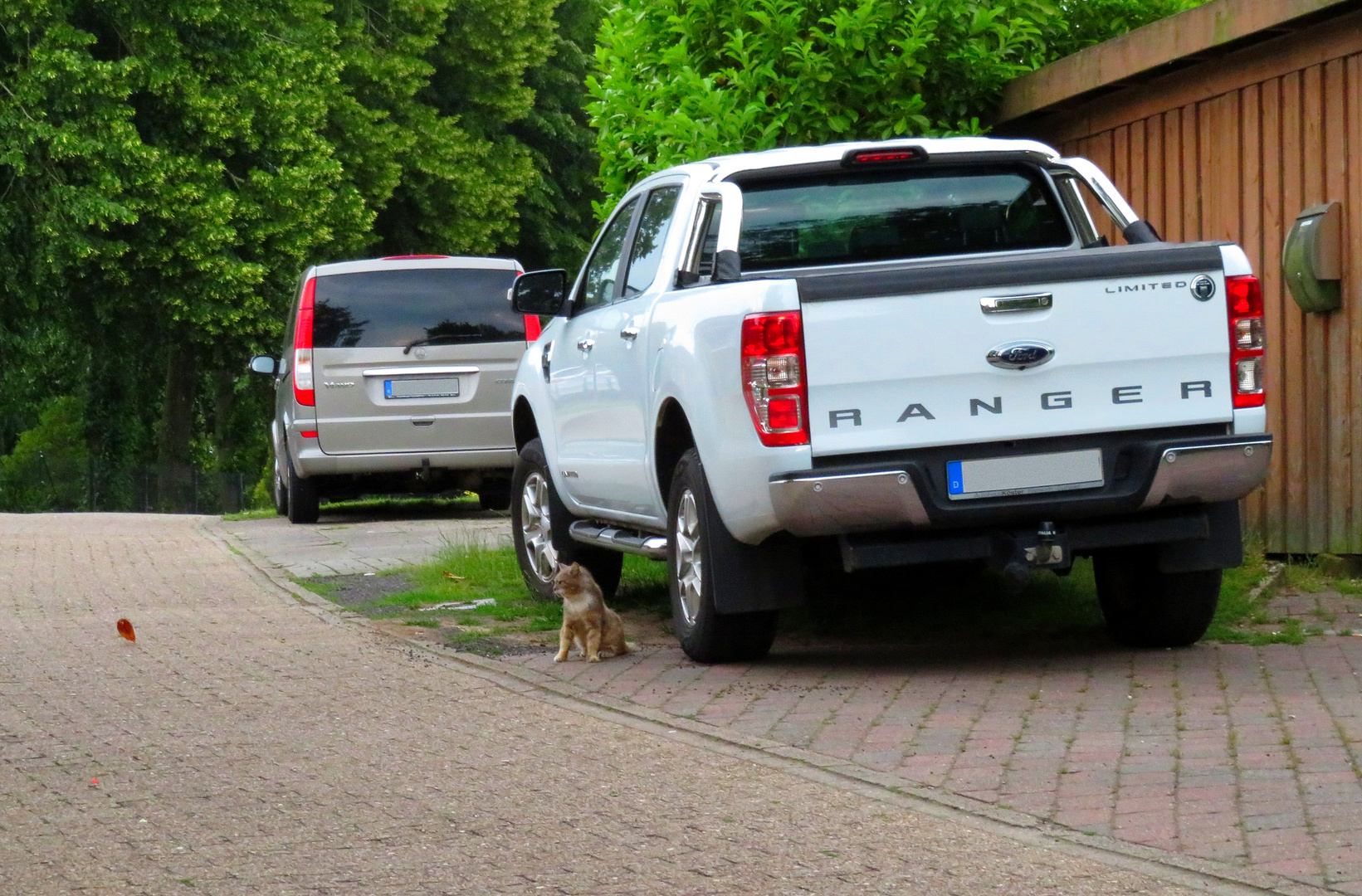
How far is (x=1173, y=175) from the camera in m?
11.1

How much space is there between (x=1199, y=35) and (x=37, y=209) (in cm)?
2268

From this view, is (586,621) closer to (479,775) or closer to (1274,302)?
(479,775)

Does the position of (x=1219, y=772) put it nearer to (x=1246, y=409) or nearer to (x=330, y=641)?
(x=1246, y=409)

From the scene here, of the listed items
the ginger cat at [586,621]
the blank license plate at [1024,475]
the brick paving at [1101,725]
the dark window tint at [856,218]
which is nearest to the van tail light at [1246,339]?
the blank license plate at [1024,475]

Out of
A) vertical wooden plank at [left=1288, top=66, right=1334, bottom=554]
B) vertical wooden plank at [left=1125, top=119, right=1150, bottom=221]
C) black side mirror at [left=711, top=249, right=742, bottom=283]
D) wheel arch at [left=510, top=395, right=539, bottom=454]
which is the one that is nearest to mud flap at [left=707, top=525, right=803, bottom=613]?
black side mirror at [left=711, top=249, right=742, bottom=283]

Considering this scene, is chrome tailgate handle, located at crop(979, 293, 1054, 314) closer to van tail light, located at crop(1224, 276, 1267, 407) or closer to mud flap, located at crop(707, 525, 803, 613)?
van tail light, located at crop(1224, 276, 1267, 407)

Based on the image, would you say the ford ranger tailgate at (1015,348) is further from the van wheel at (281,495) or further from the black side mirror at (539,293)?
the van wheel at (281,495)

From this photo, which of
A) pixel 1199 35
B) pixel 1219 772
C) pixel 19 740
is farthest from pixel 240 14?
pixel 1219 772

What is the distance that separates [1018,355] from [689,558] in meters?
1.60

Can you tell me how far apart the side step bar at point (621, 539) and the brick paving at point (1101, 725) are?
440mm

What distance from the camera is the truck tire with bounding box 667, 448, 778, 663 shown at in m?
7.73

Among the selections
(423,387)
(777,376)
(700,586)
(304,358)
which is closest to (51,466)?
(304,358)

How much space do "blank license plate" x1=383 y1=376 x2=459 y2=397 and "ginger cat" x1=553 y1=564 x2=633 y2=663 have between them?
25.6 ft

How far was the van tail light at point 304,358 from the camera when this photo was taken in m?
16.1
